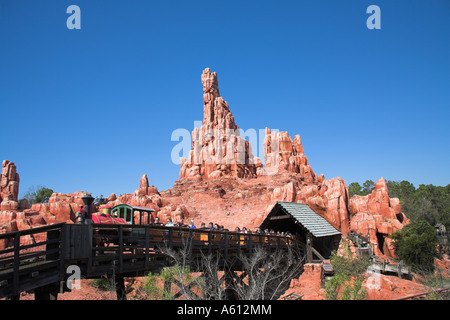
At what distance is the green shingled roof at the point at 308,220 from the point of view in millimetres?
21655

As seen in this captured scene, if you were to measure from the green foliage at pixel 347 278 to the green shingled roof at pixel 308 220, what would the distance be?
1.95 metres

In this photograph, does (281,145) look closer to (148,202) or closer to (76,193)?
(148,202)

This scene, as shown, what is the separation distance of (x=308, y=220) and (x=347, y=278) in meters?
4.77

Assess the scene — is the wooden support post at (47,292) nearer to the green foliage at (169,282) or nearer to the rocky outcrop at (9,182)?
the green foliage at (169,282)

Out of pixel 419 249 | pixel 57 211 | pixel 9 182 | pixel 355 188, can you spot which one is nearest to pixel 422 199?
pixel 355 188

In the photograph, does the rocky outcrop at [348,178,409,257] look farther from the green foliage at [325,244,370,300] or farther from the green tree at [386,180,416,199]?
the green tree at [386,180,416,199]

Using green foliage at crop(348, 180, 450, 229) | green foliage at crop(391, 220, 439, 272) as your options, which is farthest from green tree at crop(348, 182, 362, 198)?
green foliage at crop(391, 220, 439, 272)

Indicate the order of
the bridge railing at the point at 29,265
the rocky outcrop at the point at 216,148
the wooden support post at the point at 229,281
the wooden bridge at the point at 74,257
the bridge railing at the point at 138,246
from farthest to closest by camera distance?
the rocky outcrop at the point at 216,148 → the wooden support post at the point at 229,281 → the bridge railing at the point at 138,246 → the wooden bridge at the point at 74,257 → the bridge railing at the point at 29,265

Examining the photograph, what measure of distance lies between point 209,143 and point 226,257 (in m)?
68.3

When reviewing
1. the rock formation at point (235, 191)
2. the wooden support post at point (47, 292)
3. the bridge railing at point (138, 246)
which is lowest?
the wooden support post at point (47, 292)

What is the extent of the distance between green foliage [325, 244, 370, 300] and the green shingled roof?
1948mm

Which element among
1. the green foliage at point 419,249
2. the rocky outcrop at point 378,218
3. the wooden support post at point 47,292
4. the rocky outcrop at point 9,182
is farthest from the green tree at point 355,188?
the wooden support post at point 47,292

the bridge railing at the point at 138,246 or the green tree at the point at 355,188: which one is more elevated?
the green tree at the point at 355,188

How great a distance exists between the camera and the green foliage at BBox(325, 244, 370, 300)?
51.0 ft
